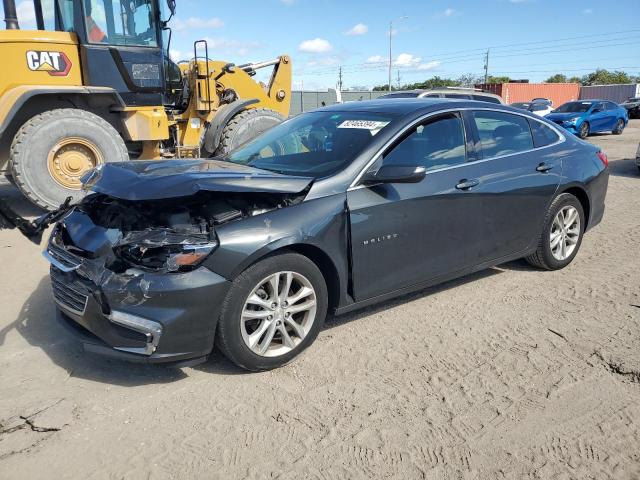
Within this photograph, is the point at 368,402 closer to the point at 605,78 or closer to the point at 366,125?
the point at 366,125

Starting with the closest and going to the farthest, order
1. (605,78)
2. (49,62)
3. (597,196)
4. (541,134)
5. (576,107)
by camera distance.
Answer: (541,134), (597,196), (49,62), (576,107), (605,78)

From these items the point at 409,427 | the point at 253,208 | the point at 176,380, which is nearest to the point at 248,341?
the point at 176,380

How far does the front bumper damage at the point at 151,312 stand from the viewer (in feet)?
9.57

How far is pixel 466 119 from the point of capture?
14.2 ft

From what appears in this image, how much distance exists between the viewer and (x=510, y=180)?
450cm

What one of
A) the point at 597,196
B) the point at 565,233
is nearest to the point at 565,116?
the point at 597,196

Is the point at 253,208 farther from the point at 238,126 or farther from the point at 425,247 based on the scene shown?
the point at 238,126

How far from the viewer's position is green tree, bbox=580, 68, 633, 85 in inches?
2985

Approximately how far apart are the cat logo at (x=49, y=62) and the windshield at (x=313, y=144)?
4155 mm

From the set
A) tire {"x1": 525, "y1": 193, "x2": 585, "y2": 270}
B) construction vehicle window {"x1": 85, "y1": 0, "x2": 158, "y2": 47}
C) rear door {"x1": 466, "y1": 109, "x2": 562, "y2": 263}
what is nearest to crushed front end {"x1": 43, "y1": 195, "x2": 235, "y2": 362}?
rear door {"x1": 466, "y1": 109, "x2": 562, "y2": 263}

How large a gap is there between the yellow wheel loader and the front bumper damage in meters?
4.61

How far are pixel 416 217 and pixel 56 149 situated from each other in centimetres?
542

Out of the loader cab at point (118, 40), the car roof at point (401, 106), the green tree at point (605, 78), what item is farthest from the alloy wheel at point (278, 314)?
the green tree at point (605, 78)

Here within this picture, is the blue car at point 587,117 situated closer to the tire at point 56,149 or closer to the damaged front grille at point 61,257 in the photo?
the tire at point 56,149
